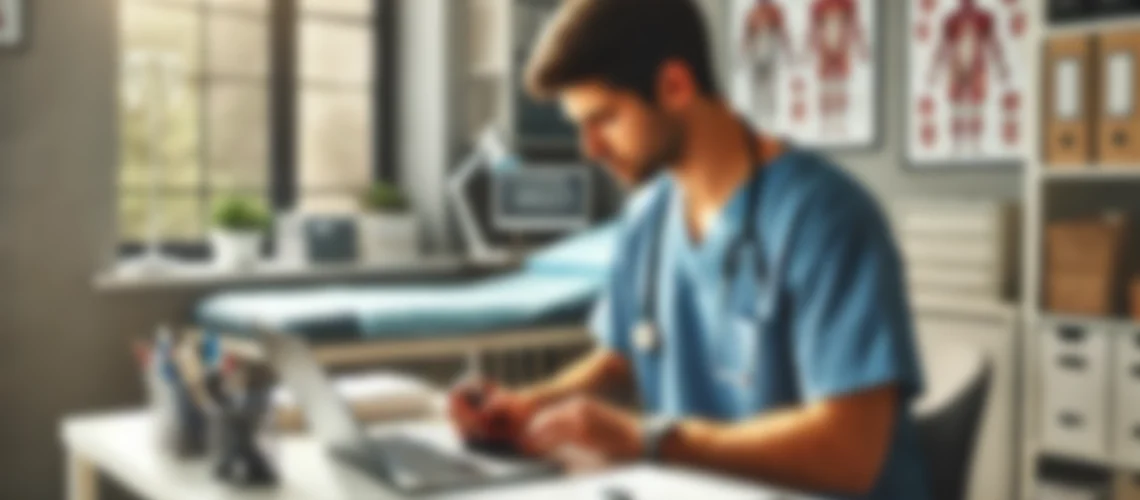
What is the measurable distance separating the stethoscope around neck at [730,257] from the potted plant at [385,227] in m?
3.23

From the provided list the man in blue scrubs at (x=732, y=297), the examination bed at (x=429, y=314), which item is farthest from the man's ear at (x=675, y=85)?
the examination bed at (x=429, y=314)

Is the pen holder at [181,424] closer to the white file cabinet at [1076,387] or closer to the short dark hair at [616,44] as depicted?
the short dark hair at [616,44]

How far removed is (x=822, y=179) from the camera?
165 cm

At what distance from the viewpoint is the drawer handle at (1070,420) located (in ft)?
11.3

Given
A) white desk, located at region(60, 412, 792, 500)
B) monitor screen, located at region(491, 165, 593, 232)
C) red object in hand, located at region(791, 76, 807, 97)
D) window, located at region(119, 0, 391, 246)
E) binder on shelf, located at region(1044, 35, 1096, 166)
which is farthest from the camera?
monitor screen, located at region(491, 165, 593, 232)

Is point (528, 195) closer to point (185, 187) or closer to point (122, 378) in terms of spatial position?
point (185, 187)

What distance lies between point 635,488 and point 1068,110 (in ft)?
7.88

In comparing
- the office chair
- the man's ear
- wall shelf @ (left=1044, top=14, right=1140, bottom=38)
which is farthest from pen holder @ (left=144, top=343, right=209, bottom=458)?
wall shelf @ (left=1044, top=14, right=1140, bottom=38)

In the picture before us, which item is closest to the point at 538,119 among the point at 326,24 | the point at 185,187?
the point at 326,24

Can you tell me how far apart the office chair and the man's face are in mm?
511

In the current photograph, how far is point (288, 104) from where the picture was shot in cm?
511

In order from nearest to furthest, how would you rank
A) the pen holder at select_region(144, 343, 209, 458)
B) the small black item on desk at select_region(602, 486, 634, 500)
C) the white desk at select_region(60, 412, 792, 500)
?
the small black item on desk at select_region(602, 486, 634, 500) < the white desk at select_region(60, 412, 792, 500) < the pen holder at select_region(144, 343, 209, 458)

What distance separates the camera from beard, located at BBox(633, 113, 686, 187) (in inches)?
66.6

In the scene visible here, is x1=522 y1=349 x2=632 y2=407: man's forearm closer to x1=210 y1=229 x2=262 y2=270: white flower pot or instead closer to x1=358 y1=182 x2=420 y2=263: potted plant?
x1=210 y1=229 x2=262 y2=270: white flower pot
